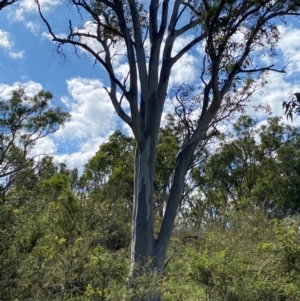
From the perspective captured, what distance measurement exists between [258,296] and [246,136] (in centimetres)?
2036

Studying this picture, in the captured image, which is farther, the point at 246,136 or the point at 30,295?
the point at 246,136

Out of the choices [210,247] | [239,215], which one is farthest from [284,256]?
[239,215]

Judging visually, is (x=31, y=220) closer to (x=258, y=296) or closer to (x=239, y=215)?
(x=258, y=296)

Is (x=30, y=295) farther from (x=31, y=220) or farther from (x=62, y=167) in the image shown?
(x=62, y=167)

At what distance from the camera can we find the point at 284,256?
6223mm

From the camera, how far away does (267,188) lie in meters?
23.0

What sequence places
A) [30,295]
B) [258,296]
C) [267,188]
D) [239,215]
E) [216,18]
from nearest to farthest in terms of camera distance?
[30,295]
[258,296]
[216,18]
[239,215]
[267,188]

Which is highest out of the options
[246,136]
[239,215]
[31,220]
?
[246,136]

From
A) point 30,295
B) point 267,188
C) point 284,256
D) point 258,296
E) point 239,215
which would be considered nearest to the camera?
point 30,295

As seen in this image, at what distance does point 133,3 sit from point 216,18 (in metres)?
1.73

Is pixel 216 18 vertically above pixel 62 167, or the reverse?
pixel 62 167

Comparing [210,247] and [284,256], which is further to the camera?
[210,247]

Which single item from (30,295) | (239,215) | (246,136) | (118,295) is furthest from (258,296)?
(246,136)

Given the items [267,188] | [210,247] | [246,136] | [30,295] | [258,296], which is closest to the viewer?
[30,295]
